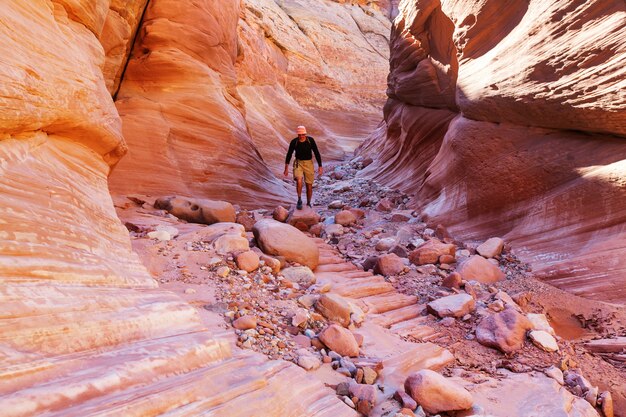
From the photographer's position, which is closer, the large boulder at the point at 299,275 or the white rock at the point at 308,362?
the white rock at the point at 308,362

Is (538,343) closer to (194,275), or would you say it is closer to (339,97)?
(194,275)

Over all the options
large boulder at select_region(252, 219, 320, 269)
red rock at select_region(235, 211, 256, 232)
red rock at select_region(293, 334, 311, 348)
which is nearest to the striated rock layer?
red rock at select_region(293, 334, 311, 348)

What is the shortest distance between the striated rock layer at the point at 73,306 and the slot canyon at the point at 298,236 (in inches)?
0.6

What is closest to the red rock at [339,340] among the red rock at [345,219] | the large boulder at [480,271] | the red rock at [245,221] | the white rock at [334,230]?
the large boulder at [480,271]

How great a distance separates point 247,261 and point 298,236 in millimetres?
1086

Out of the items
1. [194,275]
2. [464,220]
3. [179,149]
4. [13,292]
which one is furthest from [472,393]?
[179,149]

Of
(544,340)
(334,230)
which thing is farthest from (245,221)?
(544,340)

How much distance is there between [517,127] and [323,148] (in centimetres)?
1204

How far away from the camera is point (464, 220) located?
7480mm

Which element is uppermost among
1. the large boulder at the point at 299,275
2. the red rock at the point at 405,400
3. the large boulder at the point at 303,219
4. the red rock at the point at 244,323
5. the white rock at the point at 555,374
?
the large boulder at the point at 303,219

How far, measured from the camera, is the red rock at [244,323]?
10.5ft

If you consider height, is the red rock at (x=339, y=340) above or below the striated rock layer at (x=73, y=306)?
below

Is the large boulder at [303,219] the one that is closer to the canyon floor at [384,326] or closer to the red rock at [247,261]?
the canyon floor at [384,326]

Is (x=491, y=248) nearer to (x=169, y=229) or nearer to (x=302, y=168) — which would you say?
(x=302, y=168)
